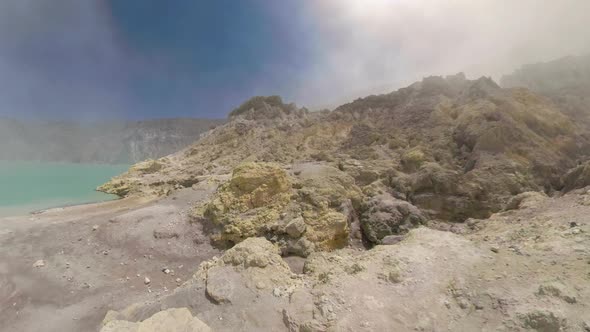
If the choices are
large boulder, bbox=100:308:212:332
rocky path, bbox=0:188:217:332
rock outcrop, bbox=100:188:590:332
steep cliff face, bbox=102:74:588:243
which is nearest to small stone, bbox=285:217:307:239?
steep cliff face, bbox=102:74:588:243

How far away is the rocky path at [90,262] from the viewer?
8156mm

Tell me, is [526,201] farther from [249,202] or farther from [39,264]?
[39,264]

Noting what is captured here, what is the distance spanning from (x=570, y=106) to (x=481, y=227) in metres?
19.8

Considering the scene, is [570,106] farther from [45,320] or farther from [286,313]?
[45,320]

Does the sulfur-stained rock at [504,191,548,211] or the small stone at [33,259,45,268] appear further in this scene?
the small stone at [33,259,45,268]

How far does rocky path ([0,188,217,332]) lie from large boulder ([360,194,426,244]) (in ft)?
18.9

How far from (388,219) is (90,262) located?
1022 cm

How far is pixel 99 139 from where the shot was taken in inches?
4572

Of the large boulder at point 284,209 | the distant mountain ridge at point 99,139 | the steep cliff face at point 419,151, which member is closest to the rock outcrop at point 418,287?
the large boulder at point 284,209

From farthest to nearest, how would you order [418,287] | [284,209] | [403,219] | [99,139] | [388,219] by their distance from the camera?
1. [99,139]
2. [284,209]
3. [388,219]
4. [403,219]
5. [418,287]

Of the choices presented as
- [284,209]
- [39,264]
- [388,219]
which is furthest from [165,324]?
[388,219]

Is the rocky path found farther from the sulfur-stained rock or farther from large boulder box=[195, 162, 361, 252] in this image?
the sulfur-stained rock

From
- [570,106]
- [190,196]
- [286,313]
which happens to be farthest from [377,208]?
[570,106]

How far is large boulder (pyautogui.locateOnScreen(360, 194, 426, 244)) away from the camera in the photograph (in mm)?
11367
